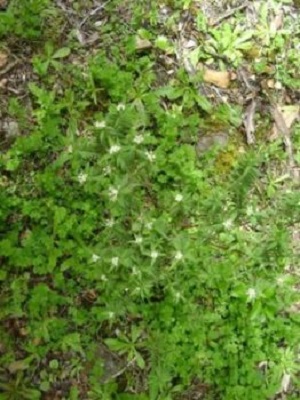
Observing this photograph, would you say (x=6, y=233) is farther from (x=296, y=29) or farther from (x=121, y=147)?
(x=296, y=29)

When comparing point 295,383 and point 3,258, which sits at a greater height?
point 3,258

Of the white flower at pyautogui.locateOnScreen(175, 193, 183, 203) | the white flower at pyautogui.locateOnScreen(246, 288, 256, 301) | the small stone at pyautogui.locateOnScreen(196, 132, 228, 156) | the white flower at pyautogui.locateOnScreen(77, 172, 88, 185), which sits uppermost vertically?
the white flower at pyautogui.locateOnScreen(77, 172, 88, 185)

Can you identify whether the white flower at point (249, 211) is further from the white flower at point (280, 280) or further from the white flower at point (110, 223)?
the white flower at point (110, 223)

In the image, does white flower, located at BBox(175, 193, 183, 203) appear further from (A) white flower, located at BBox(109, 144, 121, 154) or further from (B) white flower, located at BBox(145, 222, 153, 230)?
(A) white flower, located at BBox(109, 144, 121, 154)

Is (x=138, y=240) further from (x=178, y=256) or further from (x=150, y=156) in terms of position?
(x=150, y=156)

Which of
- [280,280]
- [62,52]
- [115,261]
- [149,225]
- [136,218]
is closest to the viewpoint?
[115,261]

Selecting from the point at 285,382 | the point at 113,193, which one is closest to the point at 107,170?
the point at 113,193

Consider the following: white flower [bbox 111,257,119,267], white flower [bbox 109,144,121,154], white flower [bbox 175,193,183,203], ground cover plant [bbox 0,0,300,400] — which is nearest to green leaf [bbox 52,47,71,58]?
ground cover plant [bbox 0,0,300,400]

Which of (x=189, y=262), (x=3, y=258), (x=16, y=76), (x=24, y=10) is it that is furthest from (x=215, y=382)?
(x=24, y=10)
